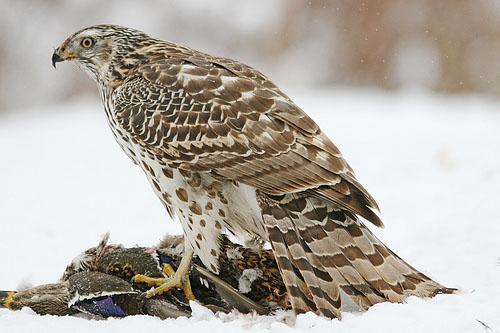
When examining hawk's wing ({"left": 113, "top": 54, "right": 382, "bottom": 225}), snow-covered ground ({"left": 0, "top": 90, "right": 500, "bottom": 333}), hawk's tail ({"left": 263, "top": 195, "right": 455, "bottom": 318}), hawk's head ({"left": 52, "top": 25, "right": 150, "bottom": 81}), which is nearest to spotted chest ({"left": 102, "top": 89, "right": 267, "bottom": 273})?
hawk's wing ({"left": 113, "top": 54, "right": 382, "bottom": 225})

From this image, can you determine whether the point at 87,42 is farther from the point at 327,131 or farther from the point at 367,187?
the point at 327,131

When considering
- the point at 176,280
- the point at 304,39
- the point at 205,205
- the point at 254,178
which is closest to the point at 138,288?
the point at 176,280

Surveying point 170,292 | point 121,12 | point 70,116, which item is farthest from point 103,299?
point 121,12

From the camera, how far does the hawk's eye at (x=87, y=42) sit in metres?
6.08

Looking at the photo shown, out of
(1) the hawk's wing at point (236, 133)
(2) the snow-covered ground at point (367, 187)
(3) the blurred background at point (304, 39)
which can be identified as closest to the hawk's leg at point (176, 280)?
(2) the snow-covered ground at point (367, 187)

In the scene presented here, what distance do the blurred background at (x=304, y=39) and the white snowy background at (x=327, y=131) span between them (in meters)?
0.03

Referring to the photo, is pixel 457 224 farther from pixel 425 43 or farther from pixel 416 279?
pixel 425 43

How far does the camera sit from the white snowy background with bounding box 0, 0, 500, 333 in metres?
4.90

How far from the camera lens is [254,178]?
487 centimetres

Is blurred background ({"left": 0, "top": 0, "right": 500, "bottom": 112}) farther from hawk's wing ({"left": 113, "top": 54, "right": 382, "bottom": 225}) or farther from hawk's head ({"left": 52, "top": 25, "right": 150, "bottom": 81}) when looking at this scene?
hawk's wing ({"left": 113, "top": 54, "right": 382, "bottom": 225})

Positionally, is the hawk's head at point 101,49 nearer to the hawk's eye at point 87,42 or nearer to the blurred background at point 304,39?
the hawk's eye at point 87,42

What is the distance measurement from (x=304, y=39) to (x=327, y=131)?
18.3ft

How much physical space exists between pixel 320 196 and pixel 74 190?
4.12 m

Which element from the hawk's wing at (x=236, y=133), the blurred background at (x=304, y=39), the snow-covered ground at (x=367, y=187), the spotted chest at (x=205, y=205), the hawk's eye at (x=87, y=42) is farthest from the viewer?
the blurred background at (x=304, y=39)
